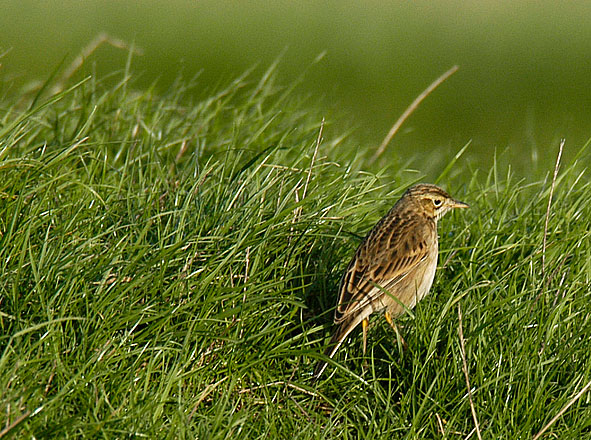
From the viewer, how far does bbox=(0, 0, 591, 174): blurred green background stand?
13789 mm

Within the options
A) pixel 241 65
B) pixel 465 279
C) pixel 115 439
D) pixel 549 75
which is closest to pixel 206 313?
pixel 115 439

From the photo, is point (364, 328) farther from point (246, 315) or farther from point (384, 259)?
point (246, 315)

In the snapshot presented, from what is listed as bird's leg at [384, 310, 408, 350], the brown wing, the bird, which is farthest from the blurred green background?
bird's leg at [384, 310, 408, 350]

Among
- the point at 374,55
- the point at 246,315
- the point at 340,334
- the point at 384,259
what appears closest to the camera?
the point at 246,315

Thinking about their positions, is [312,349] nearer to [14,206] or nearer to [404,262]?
[404,262]

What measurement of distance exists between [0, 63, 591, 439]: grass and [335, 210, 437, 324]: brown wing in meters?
0.20

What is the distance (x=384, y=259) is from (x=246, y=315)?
0.98m

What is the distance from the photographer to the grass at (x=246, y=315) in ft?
13.8

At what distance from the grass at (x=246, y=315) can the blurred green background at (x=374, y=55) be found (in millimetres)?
4586

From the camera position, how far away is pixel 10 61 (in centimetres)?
1501

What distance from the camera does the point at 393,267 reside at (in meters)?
5.40

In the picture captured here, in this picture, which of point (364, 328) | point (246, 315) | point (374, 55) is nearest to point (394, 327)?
point (364, 328)

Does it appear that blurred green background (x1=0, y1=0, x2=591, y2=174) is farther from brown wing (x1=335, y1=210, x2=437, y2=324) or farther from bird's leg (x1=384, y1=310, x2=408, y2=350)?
bird's leg (x1=384, y1=310, x2=408, y2=350)

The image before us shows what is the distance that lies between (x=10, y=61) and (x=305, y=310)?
439 inches
